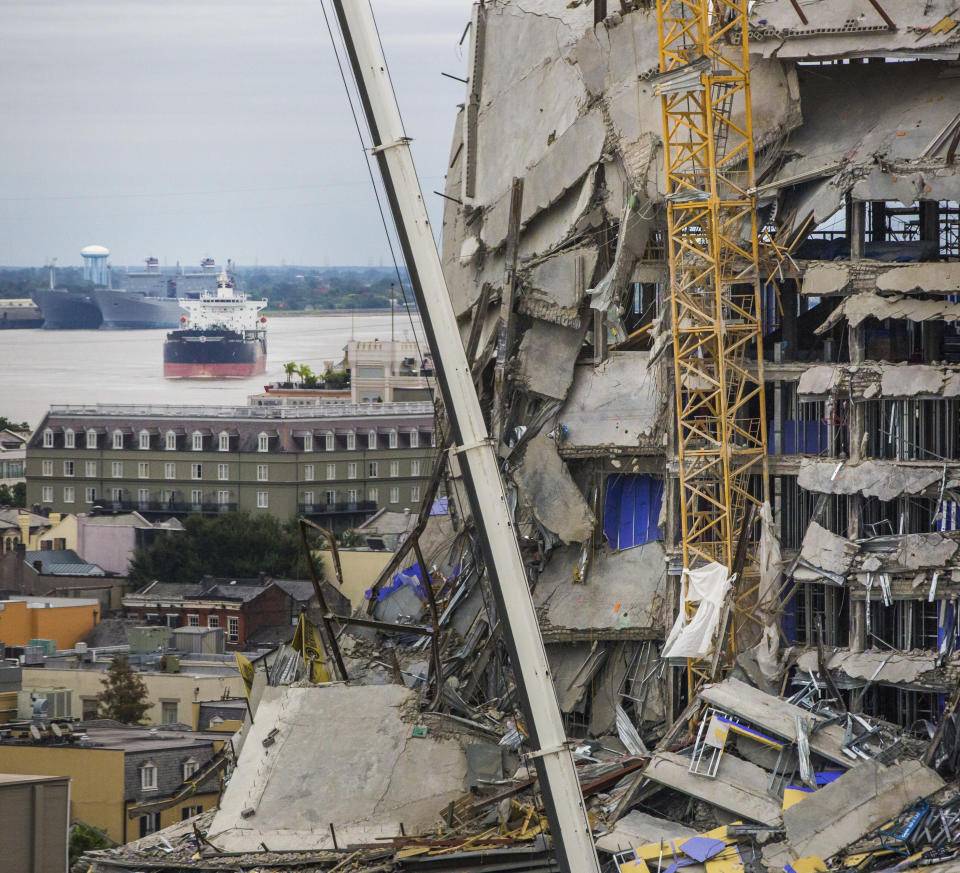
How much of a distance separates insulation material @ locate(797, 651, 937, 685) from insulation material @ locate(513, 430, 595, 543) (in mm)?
6672

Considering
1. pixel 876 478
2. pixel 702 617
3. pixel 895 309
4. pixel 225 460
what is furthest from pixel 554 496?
pixel 225 460

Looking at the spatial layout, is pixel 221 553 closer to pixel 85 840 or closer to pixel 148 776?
pixel 148 776

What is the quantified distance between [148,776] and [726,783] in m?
20.6

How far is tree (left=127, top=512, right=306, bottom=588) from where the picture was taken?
113m

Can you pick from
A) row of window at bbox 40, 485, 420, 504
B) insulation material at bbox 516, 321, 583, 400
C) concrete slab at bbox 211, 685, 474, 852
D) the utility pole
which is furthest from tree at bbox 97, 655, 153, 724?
row of window at bbox 40, 485, 420, 504

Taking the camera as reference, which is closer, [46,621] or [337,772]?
[337,772]

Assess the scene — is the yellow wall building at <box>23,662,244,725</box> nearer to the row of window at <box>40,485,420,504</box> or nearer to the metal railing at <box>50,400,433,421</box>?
the row of window at <box>40,485,420,504</box>

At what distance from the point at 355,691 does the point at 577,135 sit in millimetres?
15084

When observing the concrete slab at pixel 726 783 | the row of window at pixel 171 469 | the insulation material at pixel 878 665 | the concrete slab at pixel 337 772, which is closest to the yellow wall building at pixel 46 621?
the concrete slab at pixel 337 772

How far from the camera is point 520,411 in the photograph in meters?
46.3

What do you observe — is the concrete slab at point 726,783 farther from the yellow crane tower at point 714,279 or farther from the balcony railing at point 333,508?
the balcony railing at point 333,508

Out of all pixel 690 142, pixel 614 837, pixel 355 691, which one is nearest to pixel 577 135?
pixel 690 142

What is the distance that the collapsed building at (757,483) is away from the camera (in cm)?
3622

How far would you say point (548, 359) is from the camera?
149 ft
